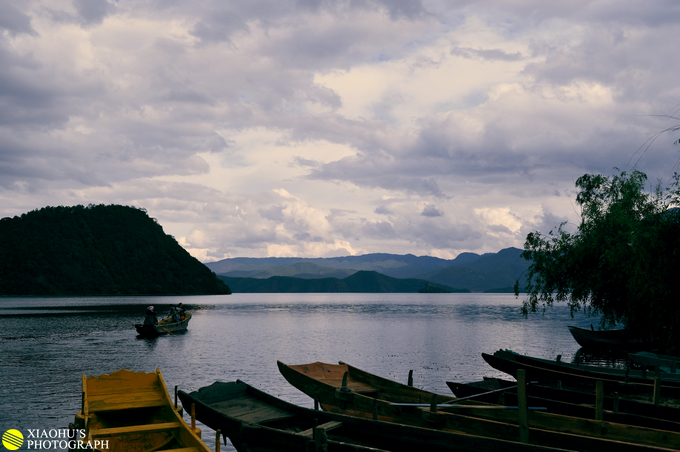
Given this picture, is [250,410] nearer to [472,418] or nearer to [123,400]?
[123,400]

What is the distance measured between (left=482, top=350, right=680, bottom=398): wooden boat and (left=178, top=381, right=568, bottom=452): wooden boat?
985cm

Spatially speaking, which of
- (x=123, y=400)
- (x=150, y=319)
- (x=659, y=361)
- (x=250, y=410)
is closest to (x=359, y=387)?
(x=250, y=410)

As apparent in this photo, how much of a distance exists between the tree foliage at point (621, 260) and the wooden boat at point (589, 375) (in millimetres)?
6391

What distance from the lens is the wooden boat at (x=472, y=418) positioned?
9.30 meters

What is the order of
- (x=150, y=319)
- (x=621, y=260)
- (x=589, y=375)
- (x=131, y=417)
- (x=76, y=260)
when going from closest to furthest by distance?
(x=131, y=417) → (x=589, y=375) → (x=621, y=260) → (x=150, y=319) → (x=76, y=260)

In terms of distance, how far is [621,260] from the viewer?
29.2 m

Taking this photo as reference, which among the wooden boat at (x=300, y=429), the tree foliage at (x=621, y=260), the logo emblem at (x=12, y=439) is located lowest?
the logo emblem at (x=12, y=439)

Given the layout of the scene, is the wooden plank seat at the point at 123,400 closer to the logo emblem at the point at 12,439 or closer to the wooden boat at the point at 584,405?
the logo emblem at the point at 12,439

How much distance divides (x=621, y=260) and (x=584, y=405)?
1928cm

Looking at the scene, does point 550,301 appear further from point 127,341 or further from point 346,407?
point 127,341

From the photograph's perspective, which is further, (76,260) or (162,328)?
(76,260)

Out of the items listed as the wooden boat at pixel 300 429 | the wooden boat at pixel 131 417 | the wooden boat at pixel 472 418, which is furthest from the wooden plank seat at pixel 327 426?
the wooden boat at pixel 131 417

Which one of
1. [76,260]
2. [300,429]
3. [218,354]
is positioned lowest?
Result: [218,354]

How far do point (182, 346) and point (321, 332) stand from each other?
2064cm
